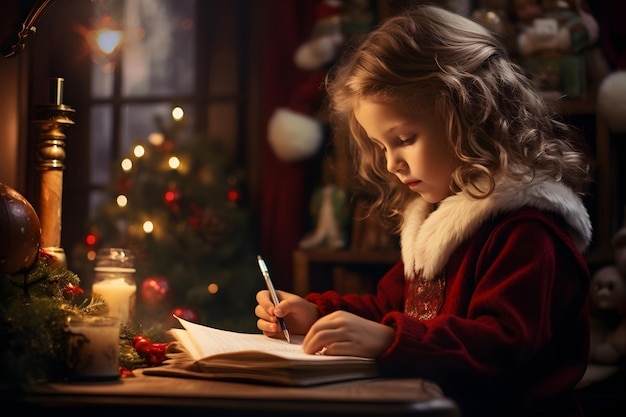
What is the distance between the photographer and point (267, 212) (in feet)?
12.0

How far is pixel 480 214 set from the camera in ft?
4.40

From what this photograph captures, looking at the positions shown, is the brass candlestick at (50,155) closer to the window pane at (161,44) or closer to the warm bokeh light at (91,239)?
the warm bokeh light at (91,239)

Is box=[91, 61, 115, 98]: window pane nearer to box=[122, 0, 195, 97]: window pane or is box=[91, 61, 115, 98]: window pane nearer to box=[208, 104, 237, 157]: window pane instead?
box=[122, 0, 195, 97]: window pane

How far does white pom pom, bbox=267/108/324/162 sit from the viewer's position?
3.45 meters

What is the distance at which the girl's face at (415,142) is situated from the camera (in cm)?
144

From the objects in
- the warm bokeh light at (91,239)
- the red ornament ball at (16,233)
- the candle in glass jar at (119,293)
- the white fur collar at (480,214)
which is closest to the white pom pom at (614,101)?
the white fur collar at (480,214)

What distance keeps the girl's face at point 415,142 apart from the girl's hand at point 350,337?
383mm

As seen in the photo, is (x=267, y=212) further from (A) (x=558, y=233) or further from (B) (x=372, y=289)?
(A) (x=558, y=233)

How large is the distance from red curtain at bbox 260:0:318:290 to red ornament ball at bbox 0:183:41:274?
2.44 metres

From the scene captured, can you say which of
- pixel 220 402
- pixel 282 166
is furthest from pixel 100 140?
pixel 220 402

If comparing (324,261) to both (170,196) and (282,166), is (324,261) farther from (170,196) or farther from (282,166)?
(170,196)

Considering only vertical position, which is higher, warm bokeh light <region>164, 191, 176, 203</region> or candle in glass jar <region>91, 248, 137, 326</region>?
warm bokeh light <region>164, 191, 176, 203</region>

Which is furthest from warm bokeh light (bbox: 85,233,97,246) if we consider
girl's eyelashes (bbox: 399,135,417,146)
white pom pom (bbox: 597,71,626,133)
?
girl's eyelashes (bbox: 399,135,417,146)

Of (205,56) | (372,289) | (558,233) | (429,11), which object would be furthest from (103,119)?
(558,233)
